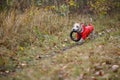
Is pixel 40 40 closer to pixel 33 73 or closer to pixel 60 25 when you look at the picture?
pixel 60 25

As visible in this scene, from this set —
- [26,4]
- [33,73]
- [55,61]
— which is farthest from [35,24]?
[33,73]

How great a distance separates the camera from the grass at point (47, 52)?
505 cm

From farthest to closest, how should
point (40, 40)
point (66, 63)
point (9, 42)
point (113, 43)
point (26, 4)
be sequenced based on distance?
1. point (26, 4)
2. point (40, 40)
3. point (113, 43)
4. point (9, 42)
5. point (66, 63)

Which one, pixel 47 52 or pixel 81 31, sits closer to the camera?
pixel 47 52

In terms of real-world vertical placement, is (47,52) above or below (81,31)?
below

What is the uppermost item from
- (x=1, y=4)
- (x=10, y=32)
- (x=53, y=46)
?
(x=1, y=4)

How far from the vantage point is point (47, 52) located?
23.7 feet

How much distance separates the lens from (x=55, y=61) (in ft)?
19.7

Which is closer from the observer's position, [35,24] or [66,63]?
[66,63]

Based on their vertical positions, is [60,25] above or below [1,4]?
below

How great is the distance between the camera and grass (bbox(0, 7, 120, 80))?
505 centimetres

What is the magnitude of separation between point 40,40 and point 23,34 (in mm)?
666

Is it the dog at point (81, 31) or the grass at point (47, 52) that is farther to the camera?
the dog at point (81, 31)

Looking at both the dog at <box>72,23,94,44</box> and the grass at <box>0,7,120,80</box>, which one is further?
the dog at <box>72,23,94,44</box>
